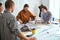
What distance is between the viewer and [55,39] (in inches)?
127

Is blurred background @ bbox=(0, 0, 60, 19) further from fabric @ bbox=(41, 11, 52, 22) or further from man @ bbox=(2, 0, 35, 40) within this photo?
man @ bbox=(2, 0, 35, 40)

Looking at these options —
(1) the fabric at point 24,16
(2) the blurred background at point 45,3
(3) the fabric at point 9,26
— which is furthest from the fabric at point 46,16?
(3) the fabric at point 9,26

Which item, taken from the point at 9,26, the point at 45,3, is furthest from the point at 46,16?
the point at 9,26

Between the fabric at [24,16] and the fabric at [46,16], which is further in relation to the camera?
the fabric at [24,16]

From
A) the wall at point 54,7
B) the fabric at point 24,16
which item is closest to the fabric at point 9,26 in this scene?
the fabric at point 24,16

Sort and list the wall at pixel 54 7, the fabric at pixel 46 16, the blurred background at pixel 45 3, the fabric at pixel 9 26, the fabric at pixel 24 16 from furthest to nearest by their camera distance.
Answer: the wall at pixel 54 7
the blurred background at pixel 45 3
the fabric at pixel 24 16
the fabric at pixel 46 16
the fabric at pixel 9 26

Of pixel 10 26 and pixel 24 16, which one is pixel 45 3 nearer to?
pixel 24 16

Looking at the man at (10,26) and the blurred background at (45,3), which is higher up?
the blurred background at (45,3)

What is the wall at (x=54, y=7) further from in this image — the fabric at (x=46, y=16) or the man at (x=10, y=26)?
the man at (x=10, y=26)

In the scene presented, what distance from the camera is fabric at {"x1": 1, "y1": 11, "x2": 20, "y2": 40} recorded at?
2.18 meters

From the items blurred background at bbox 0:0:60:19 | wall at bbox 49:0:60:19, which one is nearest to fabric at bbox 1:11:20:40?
blurred background at bbox 0:0:60:19

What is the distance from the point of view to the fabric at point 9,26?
2.18 metres

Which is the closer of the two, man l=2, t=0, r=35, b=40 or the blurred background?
man l=2, t=0, r=35, b=40

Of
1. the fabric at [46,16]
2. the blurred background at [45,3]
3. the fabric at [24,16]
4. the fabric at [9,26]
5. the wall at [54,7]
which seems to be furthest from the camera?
the wall at [54,7]
